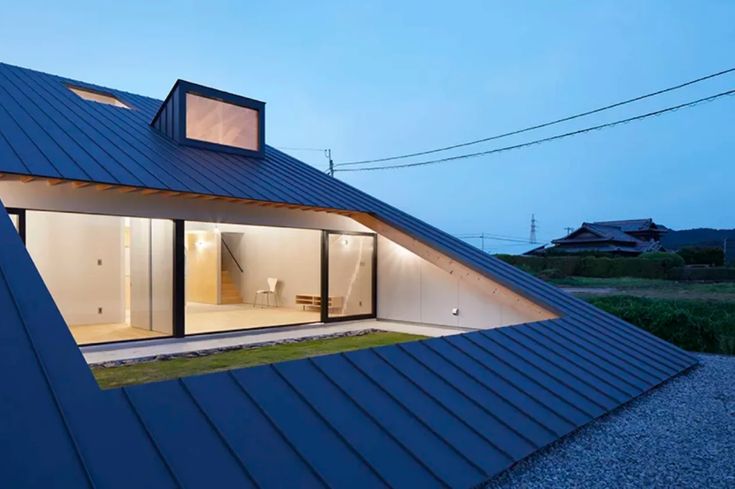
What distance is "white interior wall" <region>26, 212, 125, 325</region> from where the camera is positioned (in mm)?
7652

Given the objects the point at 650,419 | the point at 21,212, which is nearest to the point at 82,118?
the point at 21,212

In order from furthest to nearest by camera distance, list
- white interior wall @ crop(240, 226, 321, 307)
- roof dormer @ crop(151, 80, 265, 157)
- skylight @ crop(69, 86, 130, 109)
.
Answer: white interior wall @ crop(240, 226, 321, 307), skylight @ crop(69, 86, 130, 109), roof dormer @ crop(151, 80, 265, 157)

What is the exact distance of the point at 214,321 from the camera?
9.28 meters

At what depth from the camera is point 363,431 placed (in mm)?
2912

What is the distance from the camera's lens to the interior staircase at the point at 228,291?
12336mm

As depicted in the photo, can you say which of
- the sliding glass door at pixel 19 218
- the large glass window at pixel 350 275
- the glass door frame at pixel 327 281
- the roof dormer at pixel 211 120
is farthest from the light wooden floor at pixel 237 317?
the roof dormer at pixel 211 120

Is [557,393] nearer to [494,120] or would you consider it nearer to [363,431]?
[363,431]

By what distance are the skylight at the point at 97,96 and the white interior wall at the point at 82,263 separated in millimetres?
2978

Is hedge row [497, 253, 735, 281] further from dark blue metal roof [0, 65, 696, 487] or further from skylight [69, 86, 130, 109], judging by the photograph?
dark blue metal roof [0, 65, 696, 487]

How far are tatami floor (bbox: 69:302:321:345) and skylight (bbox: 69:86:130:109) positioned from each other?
4521 millimetres

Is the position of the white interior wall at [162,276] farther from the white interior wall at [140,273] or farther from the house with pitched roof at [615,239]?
the house with pitched roof at [615,239]

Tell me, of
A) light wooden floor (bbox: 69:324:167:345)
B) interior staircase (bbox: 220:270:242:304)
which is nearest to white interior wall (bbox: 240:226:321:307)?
interior staircase (bbox: 220:270:242:304)

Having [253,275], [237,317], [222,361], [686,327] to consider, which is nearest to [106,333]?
[222,361]

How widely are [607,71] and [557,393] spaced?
33185mm
